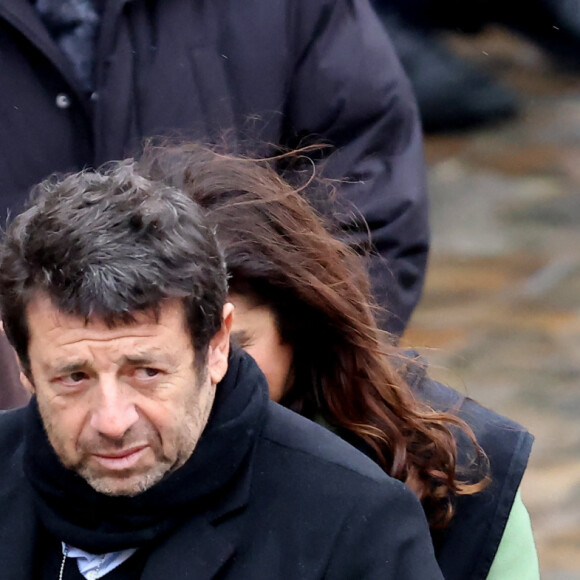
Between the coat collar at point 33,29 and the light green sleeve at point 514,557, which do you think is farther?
the coat collar at point 33,29

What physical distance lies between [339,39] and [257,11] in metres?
0.16

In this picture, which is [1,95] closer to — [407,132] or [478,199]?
[407,132]

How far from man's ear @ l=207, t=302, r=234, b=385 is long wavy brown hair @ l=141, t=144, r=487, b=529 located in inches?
12.4

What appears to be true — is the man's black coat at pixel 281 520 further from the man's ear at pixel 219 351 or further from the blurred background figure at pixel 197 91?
the blurred background figure at pixel 197 91

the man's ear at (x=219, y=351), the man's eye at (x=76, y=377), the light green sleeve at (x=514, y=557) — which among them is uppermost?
the man's eye at (x=76, y=377)

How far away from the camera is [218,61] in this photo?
8.34 ft

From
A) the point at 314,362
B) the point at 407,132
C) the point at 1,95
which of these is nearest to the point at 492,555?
the point at 314,362

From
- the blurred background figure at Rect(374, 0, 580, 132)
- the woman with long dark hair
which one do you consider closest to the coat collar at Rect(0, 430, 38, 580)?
the woman with long dark hair

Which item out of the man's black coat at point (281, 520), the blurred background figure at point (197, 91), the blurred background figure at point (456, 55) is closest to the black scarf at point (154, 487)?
the man's black coat at point (281, 520)

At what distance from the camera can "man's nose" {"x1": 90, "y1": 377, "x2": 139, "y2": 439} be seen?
160 centimetres

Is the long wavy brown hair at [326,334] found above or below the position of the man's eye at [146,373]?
below

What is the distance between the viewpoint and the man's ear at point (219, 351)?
173cm

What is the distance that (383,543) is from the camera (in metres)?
1.72

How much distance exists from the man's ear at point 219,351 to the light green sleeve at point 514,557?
60cm
